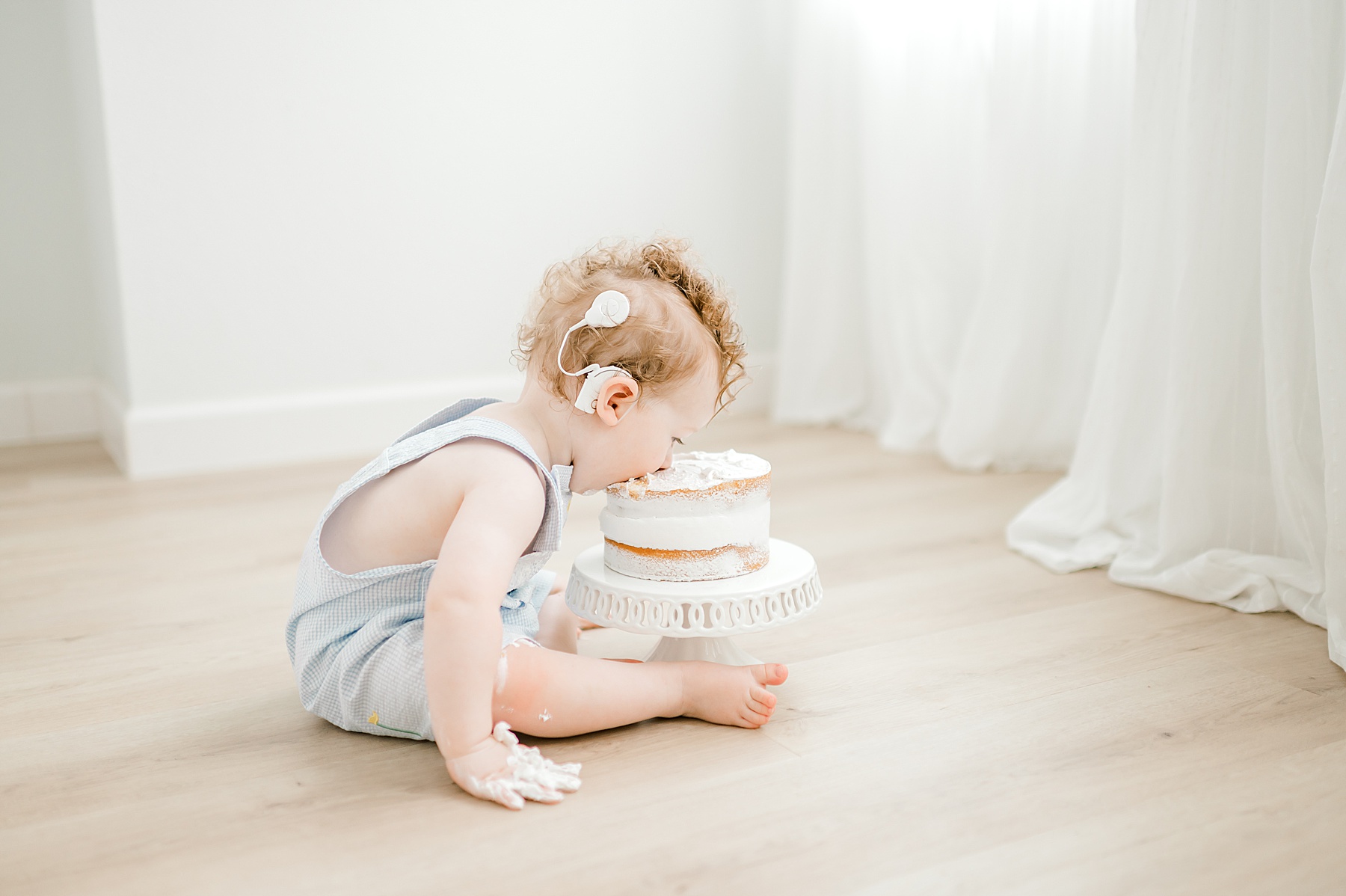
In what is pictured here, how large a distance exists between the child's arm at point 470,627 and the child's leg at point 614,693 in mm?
51

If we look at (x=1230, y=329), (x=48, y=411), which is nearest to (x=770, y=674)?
(x=1230, y=329)

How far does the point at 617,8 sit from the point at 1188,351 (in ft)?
4.99

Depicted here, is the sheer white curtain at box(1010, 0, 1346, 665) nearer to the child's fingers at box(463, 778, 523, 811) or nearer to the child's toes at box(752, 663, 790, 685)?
the child's toes at box(752, 663, 790, 685)

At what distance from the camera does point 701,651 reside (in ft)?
3.56

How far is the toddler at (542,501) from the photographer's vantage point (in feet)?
3.18

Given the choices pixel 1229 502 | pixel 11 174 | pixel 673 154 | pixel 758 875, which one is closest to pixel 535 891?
pixel 758 875

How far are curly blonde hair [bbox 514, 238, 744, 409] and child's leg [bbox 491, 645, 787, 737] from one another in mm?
246

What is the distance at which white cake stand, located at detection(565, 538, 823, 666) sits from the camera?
1.01 meters

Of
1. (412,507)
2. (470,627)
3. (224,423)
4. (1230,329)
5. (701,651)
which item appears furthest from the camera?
(224,423)

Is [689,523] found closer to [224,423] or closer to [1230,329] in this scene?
[1230,329]

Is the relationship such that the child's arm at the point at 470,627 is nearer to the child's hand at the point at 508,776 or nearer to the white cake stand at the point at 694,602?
the child's hand at the point at 508,776

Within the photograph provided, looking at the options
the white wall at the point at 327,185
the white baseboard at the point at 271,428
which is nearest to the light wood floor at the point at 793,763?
the white baseboard at the point at 271,428

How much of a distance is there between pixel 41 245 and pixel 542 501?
6.25ft

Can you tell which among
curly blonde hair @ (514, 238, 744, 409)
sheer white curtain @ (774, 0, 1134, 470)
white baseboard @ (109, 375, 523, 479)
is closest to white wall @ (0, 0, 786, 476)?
white baseboard @ (109, 375, 523, 479)
